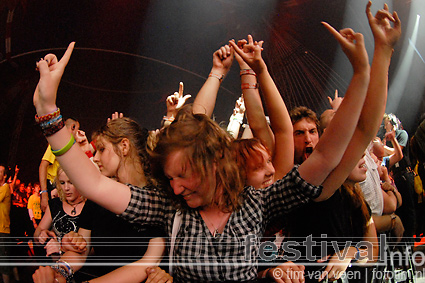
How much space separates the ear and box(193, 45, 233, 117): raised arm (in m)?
0.28

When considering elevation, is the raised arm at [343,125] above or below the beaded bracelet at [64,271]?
above

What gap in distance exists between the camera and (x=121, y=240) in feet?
3.95

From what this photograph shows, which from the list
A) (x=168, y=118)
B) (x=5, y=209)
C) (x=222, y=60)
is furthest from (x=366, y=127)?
(x=5, y=209)

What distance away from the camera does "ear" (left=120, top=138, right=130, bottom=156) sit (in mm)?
1261

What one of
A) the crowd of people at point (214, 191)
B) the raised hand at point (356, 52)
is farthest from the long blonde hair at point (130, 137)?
the raised hand at point (356, 52)

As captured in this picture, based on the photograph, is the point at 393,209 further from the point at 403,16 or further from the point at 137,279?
the point at 137,279

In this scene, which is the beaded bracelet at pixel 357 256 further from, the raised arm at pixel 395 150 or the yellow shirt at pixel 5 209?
the yellow shirt at pixel 5 209

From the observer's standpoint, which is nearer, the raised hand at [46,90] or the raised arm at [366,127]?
the raised hand at [46,90]

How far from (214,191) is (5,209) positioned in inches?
36.6

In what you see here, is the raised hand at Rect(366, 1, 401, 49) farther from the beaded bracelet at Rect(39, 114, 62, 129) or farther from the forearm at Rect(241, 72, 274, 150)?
the beaded bracelet at Rect(39, 114, 62, 129)

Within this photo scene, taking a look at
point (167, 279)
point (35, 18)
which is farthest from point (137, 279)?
point (35, 18)

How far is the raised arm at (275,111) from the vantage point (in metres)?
1.24

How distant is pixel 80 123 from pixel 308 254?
1.06 metres

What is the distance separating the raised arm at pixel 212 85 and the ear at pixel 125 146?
11.0 inches
